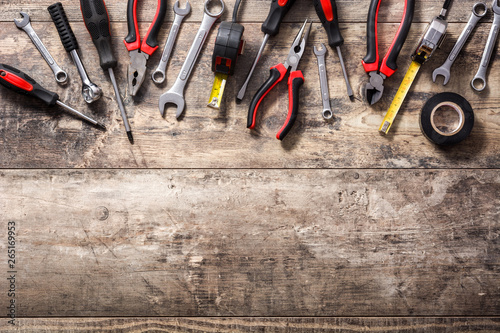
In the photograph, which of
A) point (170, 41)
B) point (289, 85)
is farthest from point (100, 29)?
point (289, 85)

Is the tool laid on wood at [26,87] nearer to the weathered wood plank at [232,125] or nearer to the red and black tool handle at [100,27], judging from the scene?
A: the weathered wood plank at [232,125]

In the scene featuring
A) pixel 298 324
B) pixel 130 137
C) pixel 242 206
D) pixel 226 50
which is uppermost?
pixel 226 50

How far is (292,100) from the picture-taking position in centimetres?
107

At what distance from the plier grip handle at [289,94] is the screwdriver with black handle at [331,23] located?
0.47ft

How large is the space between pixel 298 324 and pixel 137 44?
0.99 m

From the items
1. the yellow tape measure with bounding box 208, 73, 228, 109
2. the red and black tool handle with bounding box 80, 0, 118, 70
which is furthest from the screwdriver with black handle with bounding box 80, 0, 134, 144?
the yellow tape measure with bounding box 208, 73, 228, 109

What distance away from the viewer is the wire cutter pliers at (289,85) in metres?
1.07

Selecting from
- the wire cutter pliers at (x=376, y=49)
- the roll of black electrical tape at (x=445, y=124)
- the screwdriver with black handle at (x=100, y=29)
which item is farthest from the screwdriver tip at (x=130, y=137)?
the roll of black electrical tape at (x=445, y=124)

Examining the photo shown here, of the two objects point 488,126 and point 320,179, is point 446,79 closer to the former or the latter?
point 488,126

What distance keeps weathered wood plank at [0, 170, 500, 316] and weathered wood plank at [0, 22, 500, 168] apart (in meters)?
0.05

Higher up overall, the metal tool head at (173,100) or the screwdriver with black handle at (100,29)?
the screwdriver with black handle at (100,29)

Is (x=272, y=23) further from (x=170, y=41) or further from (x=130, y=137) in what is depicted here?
(x=130, y=137)

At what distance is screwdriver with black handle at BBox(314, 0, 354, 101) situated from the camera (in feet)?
3.48

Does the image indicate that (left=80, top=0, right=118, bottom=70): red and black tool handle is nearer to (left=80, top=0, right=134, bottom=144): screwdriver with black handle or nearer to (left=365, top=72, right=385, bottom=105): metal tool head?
(left=80, top=0, right=134, bottom=144): screwdriver with black handle
